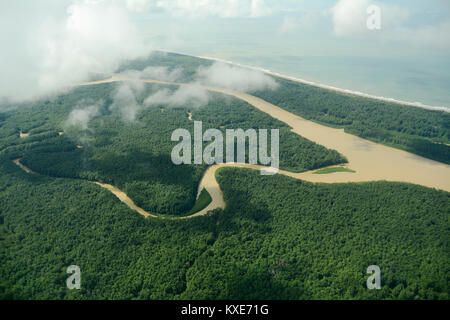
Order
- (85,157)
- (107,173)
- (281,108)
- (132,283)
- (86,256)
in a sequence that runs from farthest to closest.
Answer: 1. (281,108)
2. (85,157)
3. (107,173)
4. (86,256)
5. (132,283)

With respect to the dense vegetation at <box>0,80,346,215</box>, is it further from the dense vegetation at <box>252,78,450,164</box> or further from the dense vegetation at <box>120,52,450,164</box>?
the dense vegetation at <box>252,78,450,164</box>

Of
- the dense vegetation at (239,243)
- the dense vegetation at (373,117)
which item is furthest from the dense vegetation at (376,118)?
the dense vegetation at (239,243)

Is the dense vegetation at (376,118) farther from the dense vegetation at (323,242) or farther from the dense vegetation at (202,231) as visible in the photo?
the dense vegetation at (323,242)

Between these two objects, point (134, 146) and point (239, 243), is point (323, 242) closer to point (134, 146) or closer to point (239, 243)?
point (239, 243)

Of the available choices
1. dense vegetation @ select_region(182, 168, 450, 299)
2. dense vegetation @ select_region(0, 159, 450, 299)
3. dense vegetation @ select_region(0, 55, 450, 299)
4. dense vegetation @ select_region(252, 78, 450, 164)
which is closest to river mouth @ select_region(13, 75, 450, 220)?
dense vegetation @ select_region(0, 55, 450, 299)

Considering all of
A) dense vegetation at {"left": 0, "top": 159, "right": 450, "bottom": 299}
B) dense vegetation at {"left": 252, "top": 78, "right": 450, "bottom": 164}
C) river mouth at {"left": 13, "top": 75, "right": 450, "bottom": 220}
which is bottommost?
dense vegetation at {"left": 0, "top": 159, "right": 450, "bottom": 299}

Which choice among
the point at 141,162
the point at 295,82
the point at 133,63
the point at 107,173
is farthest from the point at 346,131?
the point at 133,63

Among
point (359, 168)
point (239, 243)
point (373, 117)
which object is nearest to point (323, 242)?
point (239, 243)

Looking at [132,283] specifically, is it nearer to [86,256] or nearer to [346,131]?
[86,256]

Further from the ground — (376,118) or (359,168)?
(376,118)
